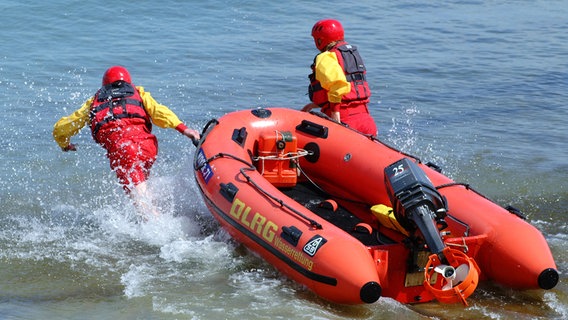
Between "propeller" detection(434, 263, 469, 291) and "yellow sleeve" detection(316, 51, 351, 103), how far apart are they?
2.26 meters

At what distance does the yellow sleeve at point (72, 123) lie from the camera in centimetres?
696

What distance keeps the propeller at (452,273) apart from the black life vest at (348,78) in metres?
2.44

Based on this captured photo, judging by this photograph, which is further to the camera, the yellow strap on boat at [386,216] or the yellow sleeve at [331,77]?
the yellow sleeve at [331,77]

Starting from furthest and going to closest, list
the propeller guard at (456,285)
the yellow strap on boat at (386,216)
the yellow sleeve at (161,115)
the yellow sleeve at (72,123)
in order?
the yellow sleeve at (72,123) < the yellow sleeve at (161,115) < the yellow strap on boat at (386,216) < the propeller guard at (456,285)

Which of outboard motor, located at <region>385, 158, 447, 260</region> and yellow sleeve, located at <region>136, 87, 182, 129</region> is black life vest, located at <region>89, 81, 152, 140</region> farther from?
outboard motor, located at <region>385, 158, 447, 260</region>

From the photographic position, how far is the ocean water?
5504 millimetres

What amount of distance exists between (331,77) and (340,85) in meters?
0.10

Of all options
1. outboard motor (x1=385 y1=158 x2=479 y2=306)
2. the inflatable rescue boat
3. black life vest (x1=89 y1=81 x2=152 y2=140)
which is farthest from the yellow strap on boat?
black life vest (x1=89 y1=81 x2=152 y2=140)

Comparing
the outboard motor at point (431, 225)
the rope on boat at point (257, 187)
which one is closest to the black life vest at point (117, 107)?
the rope on boat at point (257, 187)

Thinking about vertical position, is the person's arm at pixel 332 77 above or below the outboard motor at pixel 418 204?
above

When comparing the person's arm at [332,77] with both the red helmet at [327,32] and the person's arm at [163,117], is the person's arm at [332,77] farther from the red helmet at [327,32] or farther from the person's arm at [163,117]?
the person's arm at [163,117]

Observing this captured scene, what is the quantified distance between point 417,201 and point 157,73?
7.15 m

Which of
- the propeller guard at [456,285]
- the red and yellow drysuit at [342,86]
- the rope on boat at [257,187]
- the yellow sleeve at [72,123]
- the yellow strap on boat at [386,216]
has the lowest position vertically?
the propeller guard at [456,285]

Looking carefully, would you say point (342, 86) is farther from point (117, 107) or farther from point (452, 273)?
point (452, 273)
